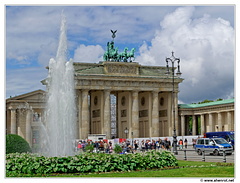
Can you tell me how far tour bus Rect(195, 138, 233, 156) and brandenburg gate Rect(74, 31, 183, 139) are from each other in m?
37.8

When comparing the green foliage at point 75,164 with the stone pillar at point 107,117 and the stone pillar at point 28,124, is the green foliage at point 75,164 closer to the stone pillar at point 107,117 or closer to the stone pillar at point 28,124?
→ the stone pillar at point 28,124

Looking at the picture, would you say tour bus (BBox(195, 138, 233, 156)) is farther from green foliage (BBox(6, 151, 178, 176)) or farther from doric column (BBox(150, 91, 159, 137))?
doric column (BBox(150, 91, 159, 137))

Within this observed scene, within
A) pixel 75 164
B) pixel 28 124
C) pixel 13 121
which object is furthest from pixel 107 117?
pixel 75 164

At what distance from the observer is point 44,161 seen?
68.7ft

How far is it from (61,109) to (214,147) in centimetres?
1935

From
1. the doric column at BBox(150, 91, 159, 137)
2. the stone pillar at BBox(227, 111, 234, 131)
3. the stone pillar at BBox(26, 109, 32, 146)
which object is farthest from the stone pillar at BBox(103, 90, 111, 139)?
the stone pillar at BBox(227, 111, 234, 131)

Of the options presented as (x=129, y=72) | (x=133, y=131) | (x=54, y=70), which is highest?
(x=129, y=72)

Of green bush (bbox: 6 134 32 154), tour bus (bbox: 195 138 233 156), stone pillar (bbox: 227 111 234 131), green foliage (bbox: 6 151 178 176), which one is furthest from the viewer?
stone pillar (bbox: 227 111 234 131)

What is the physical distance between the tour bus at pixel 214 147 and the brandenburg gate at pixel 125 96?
3776 cm

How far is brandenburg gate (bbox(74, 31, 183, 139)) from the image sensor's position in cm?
7869

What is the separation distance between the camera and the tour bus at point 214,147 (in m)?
39.8
